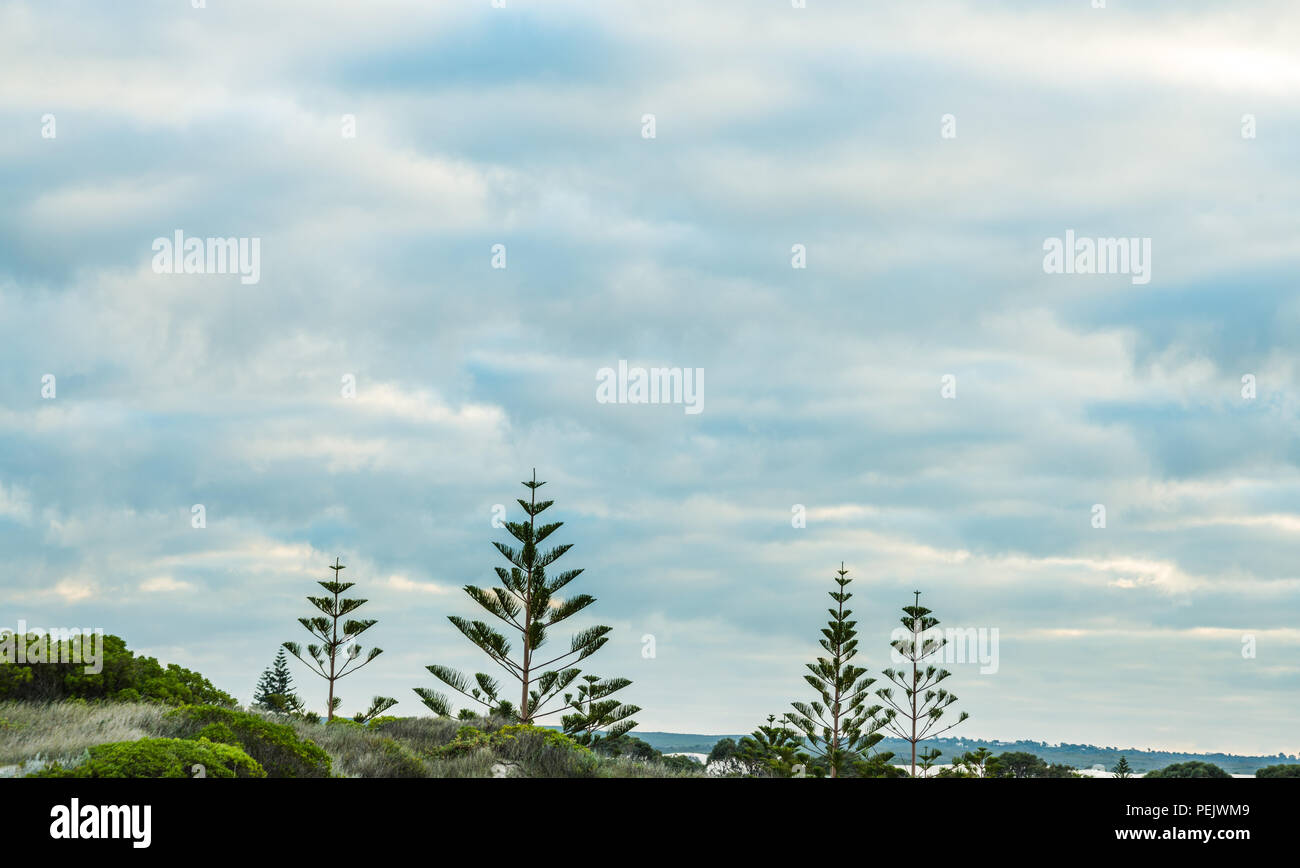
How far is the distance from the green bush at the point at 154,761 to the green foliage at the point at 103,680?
20.4ft

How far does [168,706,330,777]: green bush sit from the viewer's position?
410 inches

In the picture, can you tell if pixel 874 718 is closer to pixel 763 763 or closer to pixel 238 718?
pixel 763 763

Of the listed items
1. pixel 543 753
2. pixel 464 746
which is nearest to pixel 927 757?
pixel 543 753

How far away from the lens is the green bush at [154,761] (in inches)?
328

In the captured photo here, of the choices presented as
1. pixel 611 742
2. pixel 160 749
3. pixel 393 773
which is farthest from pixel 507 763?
pixel 611 742

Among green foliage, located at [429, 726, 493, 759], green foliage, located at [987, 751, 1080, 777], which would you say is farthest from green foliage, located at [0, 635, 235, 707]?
green foliage, located at [987, 751, 1080, 777]

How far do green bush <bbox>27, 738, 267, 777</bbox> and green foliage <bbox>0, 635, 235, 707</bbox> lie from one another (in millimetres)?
6220

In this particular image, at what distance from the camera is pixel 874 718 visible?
35312mm

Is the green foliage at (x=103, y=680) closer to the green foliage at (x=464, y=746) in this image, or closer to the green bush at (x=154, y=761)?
the green foliage at (x=464, y=746)

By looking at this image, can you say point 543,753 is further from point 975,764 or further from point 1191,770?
point 1191,770

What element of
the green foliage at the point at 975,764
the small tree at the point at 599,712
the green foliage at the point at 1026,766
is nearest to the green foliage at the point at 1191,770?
the green foliage at the point at 1026,766

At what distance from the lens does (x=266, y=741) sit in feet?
35.4
